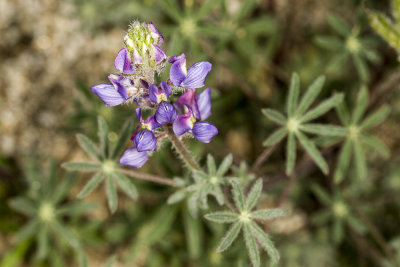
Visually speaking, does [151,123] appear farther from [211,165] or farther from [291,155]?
[291,155]

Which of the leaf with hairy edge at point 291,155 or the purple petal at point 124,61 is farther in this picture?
the leaf with hairy edge at point 291,155

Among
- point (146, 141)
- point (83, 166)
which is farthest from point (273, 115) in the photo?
point (83, 166)

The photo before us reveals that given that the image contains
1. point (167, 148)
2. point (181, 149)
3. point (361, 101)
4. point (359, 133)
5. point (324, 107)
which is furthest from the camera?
point (167, 148)

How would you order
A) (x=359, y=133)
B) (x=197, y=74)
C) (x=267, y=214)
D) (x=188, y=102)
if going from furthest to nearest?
(x=359, y=133)
(x=267, y=214)
(x=188, y=102)
(x=197, y=74)

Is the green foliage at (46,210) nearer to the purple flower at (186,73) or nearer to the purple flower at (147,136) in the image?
the purple flower at (147,136)

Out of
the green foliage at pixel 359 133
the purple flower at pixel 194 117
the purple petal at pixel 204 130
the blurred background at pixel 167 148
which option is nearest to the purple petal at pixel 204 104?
the purple flower at pixel 194 117

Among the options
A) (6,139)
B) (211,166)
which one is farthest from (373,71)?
(6,139)
